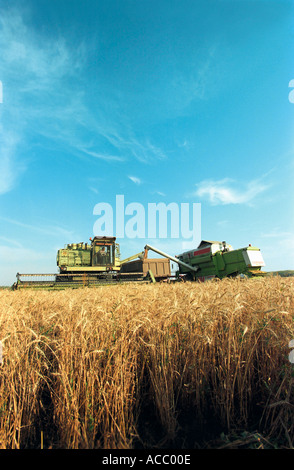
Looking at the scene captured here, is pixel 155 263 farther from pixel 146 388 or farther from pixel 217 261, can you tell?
pixel 146 388

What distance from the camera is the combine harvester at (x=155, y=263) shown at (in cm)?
1484

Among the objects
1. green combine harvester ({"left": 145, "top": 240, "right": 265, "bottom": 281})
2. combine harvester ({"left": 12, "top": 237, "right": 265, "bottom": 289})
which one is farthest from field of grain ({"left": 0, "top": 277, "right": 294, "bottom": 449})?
green combine harvester ({"left": 145, "top": 240, "right": 265, "bottom": 281})

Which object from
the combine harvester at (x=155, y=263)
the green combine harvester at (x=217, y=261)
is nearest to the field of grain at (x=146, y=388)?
the combine harvester at (x=155, y=263)

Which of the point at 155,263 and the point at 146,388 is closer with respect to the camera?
the point at 146,388

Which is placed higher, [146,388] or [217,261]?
[217,261]

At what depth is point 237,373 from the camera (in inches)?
99.0

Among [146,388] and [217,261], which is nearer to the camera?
[146,388]

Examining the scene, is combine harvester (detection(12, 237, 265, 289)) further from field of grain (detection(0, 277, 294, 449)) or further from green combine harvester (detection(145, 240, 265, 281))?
field of grain (detection(0, 277, 294, 449))

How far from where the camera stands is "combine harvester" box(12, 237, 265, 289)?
1484 cm

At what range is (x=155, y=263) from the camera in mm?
17719

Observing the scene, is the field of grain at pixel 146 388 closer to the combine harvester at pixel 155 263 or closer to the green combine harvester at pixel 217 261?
the combine harvester at pixel 155 263

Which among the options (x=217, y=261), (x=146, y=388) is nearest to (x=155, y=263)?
(x=217, y=261)

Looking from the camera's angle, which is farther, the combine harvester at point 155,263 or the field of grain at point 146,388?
the combine harvester at point 155,263
